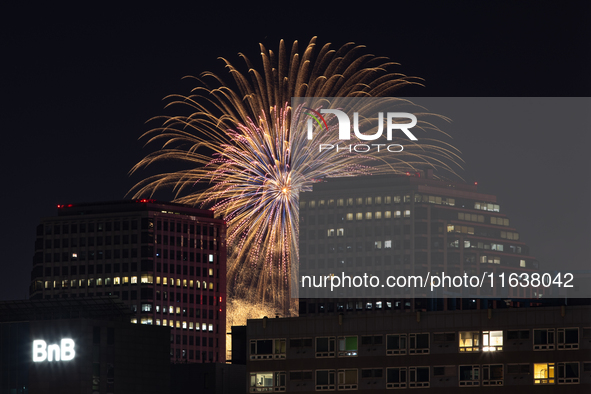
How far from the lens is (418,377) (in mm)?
141750

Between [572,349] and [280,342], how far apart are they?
34680mm

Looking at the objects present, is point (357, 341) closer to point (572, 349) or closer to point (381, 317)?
point (381, 317)

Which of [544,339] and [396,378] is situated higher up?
[544,339]

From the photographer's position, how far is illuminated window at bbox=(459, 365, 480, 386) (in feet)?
457

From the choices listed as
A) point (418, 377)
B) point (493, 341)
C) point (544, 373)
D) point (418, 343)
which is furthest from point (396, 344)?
point (544, 373)

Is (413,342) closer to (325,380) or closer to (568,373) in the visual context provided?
(325,380)

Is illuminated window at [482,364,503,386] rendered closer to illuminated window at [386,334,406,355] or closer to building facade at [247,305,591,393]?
building facade at [247,305,591,393]

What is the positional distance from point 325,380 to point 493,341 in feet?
66.9

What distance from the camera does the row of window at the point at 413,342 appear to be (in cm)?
13675

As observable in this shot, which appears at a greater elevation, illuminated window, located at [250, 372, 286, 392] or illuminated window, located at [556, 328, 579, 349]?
illuminated window, located at [556, 328, 579, 349]

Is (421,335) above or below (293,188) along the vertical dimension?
below

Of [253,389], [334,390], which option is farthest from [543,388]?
[253,389]

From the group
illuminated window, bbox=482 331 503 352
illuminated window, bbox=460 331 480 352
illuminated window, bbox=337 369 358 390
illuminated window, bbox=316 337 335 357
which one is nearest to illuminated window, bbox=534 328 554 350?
Result: illuminated window, bbox=482 331 503 352

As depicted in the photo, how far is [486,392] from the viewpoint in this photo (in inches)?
5448
